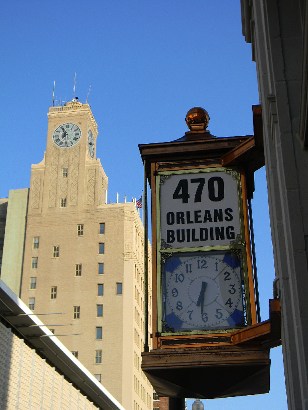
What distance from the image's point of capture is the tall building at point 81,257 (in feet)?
264

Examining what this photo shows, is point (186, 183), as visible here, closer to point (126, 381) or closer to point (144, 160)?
point (144, 160)

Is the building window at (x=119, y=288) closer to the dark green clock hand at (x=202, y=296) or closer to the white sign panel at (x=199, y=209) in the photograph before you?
the white sign panel at (x=199, y=209)

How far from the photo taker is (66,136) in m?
96.2

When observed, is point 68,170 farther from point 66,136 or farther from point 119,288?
point 119,288

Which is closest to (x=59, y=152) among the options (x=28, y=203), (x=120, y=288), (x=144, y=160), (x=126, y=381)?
(x=28, y=203)

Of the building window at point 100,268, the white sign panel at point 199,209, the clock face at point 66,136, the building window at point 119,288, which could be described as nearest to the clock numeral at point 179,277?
the white sign panel at point 199,209

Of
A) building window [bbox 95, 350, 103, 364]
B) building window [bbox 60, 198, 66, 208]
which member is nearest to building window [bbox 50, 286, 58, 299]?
building window [bbox 95, 350, 103, 364]

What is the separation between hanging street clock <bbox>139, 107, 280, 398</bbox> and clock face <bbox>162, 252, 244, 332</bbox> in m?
0.01

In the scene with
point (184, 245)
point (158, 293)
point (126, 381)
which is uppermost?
point (126, 381)

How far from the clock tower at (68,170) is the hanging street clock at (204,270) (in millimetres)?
83252

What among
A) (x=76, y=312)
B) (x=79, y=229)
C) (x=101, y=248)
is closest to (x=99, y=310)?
(x=76, y=312)

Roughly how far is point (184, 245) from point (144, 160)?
4.20 feet

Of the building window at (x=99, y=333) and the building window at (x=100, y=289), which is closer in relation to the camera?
the building window at (x=99, y=333)

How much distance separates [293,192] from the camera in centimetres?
589
